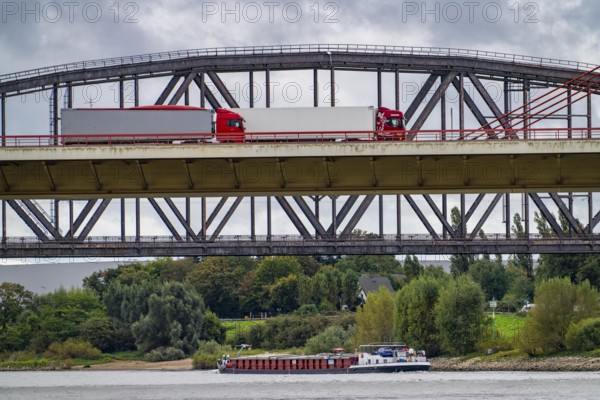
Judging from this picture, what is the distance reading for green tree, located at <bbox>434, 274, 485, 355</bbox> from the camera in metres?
111

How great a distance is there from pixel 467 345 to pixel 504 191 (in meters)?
54.8

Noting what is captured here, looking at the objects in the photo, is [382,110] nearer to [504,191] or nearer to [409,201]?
[409,201]

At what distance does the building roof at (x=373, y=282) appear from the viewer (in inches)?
6243

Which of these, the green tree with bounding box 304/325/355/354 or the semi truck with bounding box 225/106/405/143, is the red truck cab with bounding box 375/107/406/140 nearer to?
the semi truck with bounding box 225/106/405/143

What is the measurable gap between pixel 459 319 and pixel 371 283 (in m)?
50.6

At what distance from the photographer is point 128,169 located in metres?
58.7

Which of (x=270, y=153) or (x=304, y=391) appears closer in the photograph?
(x=270, y=153)

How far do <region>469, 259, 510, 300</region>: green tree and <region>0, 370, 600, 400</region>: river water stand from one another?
6178 cm

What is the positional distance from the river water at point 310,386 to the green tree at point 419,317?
35.3 ft

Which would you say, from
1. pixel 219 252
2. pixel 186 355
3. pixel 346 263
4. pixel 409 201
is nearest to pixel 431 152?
pixel 409 201

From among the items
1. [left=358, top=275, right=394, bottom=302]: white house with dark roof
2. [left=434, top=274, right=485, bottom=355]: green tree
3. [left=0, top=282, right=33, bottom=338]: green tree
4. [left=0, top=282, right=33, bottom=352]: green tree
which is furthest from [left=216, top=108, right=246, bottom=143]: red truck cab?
[left=358, top=275, right=394, bottom=302]: white house with dark roof

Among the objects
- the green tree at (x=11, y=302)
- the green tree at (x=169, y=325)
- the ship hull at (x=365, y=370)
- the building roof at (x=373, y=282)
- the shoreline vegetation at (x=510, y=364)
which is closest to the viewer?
the shoreline vegetation at (x=510, y=364)

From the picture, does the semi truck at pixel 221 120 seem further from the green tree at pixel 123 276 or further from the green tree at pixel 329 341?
the green tree at pixel 123 276

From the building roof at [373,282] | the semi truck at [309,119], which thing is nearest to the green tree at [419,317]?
the semi truck at [309,119]
